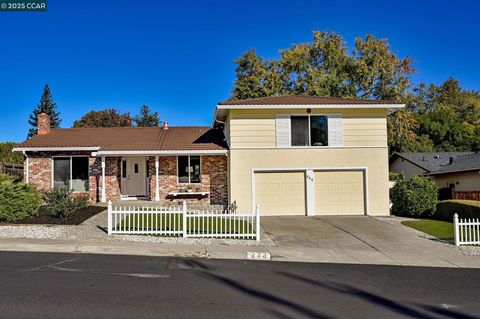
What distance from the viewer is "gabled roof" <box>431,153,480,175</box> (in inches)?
1063

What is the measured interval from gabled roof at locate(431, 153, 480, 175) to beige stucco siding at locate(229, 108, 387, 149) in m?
9.87

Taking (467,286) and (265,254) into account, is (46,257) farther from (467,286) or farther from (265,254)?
(467,286)

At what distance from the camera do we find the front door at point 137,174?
22.4m

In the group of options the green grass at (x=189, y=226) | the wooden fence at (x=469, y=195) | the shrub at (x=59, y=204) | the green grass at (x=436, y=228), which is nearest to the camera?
the green grass at (x=189, y=226)

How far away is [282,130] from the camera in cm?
1966

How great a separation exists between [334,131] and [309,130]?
3.71 feet

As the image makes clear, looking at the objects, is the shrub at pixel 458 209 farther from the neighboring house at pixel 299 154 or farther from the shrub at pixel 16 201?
the shrub at pixel 16 201

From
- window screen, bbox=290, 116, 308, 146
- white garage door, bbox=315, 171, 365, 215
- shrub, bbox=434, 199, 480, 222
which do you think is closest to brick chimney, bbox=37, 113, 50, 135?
window screen, bbox=290, 116, 308, 146

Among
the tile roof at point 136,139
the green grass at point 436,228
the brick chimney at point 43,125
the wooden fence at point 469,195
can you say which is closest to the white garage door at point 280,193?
the tile roof at point 136,139

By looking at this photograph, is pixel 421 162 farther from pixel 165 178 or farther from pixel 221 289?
pixel 221 289

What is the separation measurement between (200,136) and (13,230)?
455 inches

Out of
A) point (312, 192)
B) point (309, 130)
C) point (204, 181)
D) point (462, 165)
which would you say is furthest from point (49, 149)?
point (462, 165)

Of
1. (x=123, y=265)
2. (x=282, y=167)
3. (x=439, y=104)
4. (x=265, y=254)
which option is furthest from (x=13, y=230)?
(x=439, y=104)

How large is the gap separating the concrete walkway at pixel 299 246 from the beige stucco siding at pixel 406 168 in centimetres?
2079
